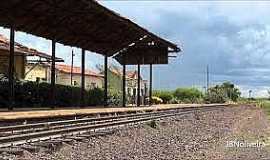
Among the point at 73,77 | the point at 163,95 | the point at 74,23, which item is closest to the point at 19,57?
the point at 74,23

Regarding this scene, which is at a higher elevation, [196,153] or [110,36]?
[110,36]

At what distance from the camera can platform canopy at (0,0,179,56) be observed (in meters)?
27.6

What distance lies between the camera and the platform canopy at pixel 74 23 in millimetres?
27562

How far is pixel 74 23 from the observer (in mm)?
32875

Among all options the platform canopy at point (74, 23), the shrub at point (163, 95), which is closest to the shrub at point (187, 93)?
the shrub at point (163, 95)

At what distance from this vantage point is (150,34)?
4106 cm

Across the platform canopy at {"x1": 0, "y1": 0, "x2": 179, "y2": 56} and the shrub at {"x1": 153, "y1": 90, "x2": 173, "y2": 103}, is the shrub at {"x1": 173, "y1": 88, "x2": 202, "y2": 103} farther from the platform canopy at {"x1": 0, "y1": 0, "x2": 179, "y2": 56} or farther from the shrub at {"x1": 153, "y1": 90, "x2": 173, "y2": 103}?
the platform canopy at {"x1": 0, "y1": 0, "x2": 179, "y2": 56}

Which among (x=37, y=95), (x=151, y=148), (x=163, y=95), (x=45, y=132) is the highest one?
(x=163, y=95)

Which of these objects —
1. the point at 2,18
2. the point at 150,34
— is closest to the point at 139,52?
the point at 150,34

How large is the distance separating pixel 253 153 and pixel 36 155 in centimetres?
746

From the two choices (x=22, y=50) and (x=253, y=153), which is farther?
(x=22, y=50)

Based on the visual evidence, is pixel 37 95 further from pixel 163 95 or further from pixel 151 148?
pixel 163 95

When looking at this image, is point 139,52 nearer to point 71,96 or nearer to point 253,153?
point 71,96

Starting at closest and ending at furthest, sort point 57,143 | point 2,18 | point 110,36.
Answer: point 57,143 < point 2,18 < point 110,36
